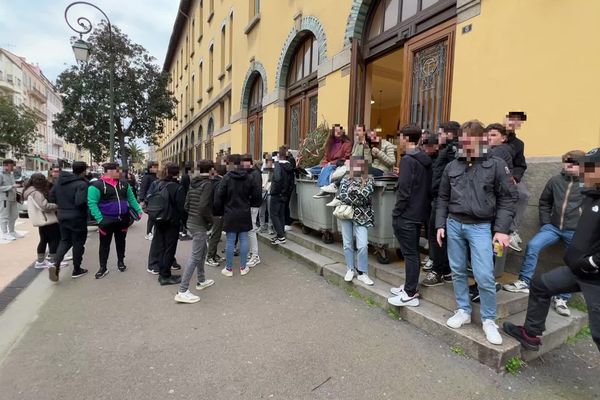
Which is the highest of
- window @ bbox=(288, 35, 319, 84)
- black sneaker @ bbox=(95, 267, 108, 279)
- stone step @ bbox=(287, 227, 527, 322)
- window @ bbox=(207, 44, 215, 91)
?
window @ bbox=(207, 44, 215, 91)

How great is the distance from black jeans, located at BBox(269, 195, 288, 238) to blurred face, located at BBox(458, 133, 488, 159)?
3.86m

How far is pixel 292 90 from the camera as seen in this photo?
35.7ft

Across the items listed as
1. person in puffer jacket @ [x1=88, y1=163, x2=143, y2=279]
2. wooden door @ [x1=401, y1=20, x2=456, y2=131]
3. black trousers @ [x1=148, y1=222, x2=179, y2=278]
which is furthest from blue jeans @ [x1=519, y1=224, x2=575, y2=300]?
person in puffer jacket @ [x1=88, y1=163, x2=143, y2=279]

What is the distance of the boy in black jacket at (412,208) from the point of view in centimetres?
367

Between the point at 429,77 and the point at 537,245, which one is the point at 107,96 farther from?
the point at 537,245

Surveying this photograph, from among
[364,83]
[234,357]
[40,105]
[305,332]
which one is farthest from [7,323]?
[40,105]

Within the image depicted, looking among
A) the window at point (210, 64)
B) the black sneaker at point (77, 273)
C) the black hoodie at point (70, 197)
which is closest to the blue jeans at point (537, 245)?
the black hoodie at point (70, 197)

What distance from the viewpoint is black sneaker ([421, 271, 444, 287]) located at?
391 centimetres

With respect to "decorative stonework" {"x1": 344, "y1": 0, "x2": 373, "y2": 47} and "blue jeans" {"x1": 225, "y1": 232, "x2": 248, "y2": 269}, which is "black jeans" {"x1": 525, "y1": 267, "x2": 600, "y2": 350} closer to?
"blue jeans" {"x1": 225, "y1": 232, "x2": 248, "y2": 269}

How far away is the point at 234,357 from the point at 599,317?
275 cm

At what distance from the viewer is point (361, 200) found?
14.2ft

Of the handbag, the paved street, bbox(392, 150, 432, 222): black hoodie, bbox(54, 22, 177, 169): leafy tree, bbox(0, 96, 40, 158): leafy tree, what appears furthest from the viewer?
bbox(0, 96, 40, 158): leafy tree

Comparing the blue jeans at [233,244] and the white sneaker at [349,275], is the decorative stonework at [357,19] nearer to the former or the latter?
the blue jeans at [233,244]

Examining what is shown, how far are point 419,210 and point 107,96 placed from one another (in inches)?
797
